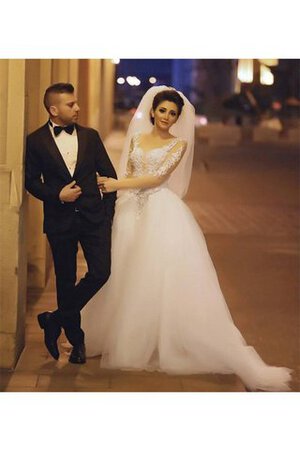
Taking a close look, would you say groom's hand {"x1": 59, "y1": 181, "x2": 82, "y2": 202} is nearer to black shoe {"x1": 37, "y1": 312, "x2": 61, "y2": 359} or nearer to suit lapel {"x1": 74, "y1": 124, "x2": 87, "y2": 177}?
suit lapel {"x1": 74, "y1": 124, "x2": 87, "y2": 177}

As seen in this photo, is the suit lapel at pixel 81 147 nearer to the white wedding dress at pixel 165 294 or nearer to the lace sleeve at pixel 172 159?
the white wedding dress at pixel 165 294

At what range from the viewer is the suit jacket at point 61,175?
17.0ft

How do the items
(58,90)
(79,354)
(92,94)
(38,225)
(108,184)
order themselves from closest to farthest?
(58,90)
(108,184)
(79,354)
(38,225)
(92,94)

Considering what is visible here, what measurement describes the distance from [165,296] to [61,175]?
94 cm

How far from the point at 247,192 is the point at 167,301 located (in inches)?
370

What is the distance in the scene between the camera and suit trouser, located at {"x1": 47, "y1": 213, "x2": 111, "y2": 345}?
17.5 feet

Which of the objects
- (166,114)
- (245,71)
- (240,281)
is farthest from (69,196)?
(245,71)

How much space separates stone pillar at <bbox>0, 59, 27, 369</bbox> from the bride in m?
0.55

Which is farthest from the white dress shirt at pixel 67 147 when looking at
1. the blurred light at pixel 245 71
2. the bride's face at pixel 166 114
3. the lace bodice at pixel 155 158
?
the blurred light at pixel 245 71

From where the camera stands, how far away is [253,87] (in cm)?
3197

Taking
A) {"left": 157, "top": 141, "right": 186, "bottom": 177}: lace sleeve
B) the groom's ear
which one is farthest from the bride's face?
the groom's ear

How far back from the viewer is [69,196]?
5.13 metres

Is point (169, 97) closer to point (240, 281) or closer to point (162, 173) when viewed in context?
point (162, 173)

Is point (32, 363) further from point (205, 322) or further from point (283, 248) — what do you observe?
point (283, 248)
